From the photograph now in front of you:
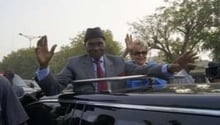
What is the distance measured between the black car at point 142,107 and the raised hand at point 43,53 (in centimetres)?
41

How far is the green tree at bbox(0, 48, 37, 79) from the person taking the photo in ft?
231

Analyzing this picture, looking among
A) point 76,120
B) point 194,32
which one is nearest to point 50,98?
point 76,120

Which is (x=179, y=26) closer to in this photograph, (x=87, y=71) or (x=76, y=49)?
(x=76, y=49)

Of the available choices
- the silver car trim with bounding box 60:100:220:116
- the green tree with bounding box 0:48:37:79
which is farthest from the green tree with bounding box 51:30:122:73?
the silver car trim with bounding box 60:100:220:116

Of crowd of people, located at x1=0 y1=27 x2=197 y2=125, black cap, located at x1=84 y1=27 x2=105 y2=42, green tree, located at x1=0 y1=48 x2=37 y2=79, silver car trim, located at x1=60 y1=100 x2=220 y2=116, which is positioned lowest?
silver car trim, located at x1=60 y1=100 x2=220 y2=116

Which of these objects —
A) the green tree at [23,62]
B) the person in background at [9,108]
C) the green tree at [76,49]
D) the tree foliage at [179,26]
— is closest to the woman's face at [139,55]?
the person in background at [9,108]

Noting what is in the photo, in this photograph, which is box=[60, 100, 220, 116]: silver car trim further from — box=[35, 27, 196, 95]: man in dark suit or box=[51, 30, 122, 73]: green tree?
box=[51, 30, 122, 73]: green tree

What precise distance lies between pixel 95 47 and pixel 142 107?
6.29 feet

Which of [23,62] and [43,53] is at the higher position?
[23,62]

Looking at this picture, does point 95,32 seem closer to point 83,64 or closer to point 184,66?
point 83,64

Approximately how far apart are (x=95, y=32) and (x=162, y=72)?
2.70 ft

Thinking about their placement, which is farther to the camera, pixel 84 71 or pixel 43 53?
pixel 84 71

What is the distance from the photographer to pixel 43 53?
13.2ft

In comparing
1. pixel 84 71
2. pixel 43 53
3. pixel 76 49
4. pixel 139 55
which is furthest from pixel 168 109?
pixel 76 49
